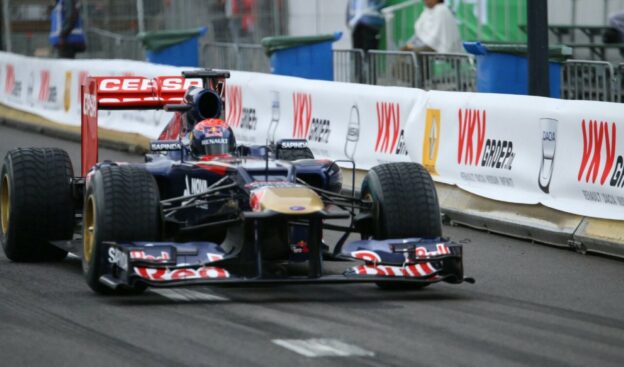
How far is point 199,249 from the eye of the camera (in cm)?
1027

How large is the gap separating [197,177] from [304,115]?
293 inches

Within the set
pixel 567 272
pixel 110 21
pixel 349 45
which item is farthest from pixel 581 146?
pixel 110 21

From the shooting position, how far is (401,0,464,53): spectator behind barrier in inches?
885

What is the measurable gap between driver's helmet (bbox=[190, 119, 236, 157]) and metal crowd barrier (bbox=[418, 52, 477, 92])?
27.0 feet

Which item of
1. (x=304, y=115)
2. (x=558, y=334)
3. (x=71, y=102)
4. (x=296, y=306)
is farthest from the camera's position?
(x=71, y=102)

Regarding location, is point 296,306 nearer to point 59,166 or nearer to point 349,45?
point 59,166

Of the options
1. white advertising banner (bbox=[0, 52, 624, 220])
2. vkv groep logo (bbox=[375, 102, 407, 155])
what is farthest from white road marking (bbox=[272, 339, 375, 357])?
vkv groep logo (bbox=[375, 102, 407, 155])

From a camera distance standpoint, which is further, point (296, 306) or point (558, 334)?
point (296, 306)

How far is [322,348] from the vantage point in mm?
8625

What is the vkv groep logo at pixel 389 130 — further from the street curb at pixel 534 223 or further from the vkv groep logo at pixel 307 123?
the vkv groep logo at pixel 307 123

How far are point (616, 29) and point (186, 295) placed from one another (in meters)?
13.2

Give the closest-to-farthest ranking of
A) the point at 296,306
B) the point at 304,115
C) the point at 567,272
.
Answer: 1. the point at 296,306
2. the point at 567,272
3. the point at 304,115

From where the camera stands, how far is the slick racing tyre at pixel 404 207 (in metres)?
10.9

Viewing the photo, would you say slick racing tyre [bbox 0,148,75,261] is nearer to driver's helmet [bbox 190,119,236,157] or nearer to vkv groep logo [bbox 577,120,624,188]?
driver's helmet [bbox 190,119,236,157]
